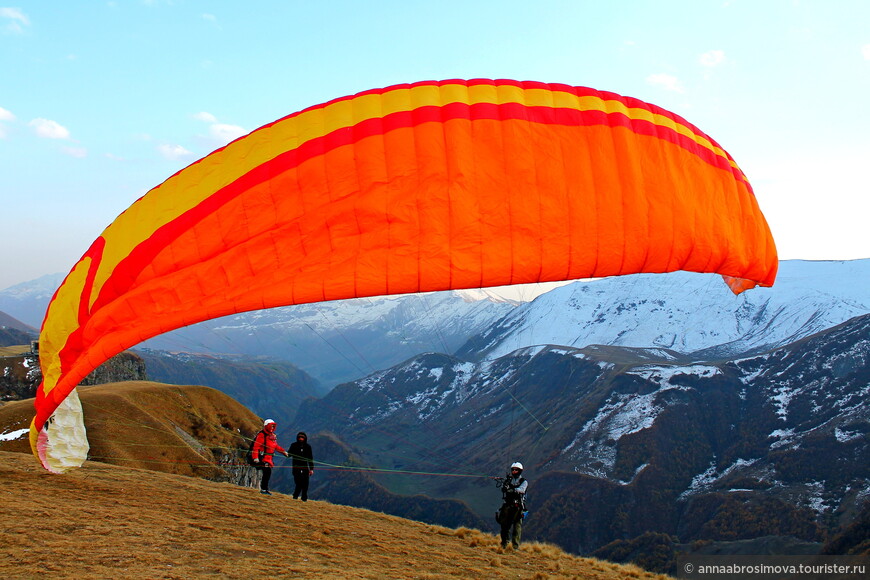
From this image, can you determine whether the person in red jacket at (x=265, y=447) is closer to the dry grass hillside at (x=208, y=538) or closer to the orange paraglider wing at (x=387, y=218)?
the dry grass hillside at (x=208, y=538)

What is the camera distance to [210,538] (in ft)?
35.3

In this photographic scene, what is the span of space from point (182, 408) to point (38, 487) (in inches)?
1118

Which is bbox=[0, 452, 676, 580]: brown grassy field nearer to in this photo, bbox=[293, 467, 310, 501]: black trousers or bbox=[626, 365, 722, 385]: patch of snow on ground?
bbox=[293, 467, 310, 501]: black trousers

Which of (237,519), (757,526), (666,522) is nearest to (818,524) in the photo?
(757,526)

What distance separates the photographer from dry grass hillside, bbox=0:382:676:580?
8.80 m

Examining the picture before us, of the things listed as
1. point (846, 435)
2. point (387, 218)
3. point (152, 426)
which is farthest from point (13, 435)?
point (846, 435)

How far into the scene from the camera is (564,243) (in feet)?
31.5

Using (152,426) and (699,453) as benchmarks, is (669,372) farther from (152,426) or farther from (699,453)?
(152,426)

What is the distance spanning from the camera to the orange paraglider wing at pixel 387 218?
30.0 ft

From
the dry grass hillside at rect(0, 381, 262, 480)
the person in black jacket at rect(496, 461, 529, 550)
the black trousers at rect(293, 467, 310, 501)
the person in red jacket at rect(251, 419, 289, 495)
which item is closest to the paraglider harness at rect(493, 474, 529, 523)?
the person in black jacket at rect(496, 461, 529, 550)

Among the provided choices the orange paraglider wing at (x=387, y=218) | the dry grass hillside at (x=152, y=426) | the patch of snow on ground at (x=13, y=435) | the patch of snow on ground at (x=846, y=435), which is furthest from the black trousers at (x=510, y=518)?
the patch of snow on ground at (x=846, y=435)

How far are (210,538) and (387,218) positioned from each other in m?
6.58

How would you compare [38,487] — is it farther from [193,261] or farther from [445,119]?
[445,119]

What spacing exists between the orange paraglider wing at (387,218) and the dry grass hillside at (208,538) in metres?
1.63
